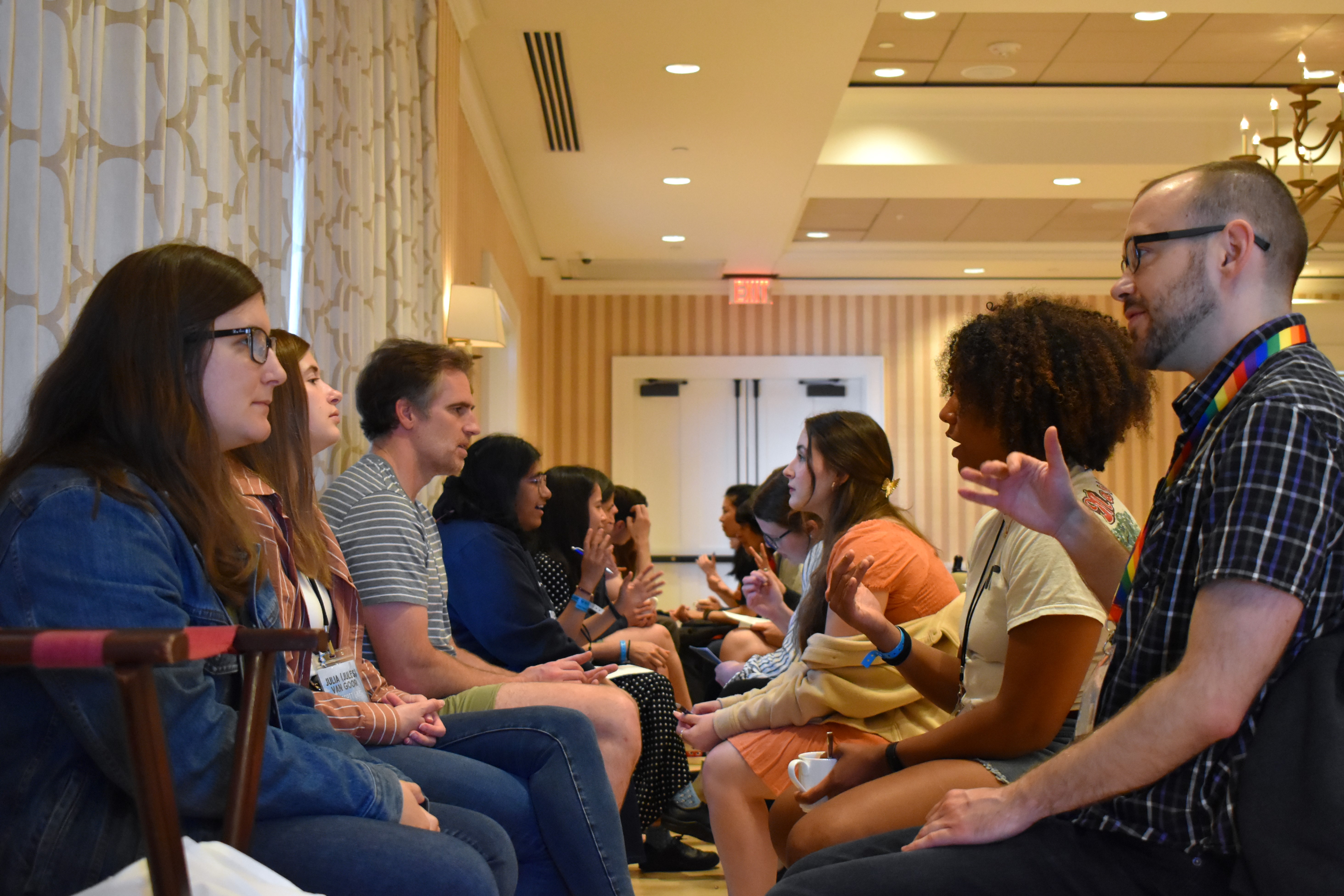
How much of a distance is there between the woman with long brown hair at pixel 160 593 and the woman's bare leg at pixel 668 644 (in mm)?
2578

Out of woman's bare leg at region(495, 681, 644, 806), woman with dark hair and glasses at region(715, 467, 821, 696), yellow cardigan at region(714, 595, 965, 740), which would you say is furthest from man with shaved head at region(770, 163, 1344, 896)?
woman with dark hair and glasses at region(715, 467, 821, 696)

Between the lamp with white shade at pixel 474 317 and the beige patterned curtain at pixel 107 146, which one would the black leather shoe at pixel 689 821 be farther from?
the beige patterned curtain at pixel 107 146

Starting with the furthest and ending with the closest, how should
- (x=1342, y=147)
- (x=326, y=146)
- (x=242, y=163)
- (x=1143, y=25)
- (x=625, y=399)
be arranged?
(x=625, y=399), (x=1143, y=25), (x=1342, y=147), (x=326, y=146), (x=242, y=163)

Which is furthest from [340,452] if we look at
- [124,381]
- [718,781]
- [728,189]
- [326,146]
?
[728,189]

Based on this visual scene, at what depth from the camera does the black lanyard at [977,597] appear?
1938 millimetres

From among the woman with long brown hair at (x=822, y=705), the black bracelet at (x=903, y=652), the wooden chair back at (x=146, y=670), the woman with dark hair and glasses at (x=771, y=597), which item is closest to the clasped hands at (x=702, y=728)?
the woman with long brown hair at (x=822, y=705)

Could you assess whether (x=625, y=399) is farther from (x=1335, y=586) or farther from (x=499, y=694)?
(x=1335, y=586)

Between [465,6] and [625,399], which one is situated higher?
[465,6]

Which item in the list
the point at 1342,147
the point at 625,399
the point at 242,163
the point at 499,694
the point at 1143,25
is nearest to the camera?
the point at 242,163

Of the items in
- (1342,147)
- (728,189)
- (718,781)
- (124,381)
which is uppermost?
(728,189)

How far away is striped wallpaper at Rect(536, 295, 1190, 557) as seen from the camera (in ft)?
32.5

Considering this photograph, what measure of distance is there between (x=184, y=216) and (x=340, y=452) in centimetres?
129

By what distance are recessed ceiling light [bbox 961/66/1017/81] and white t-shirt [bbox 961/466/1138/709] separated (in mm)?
4761

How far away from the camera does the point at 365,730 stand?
2014 millimetres
